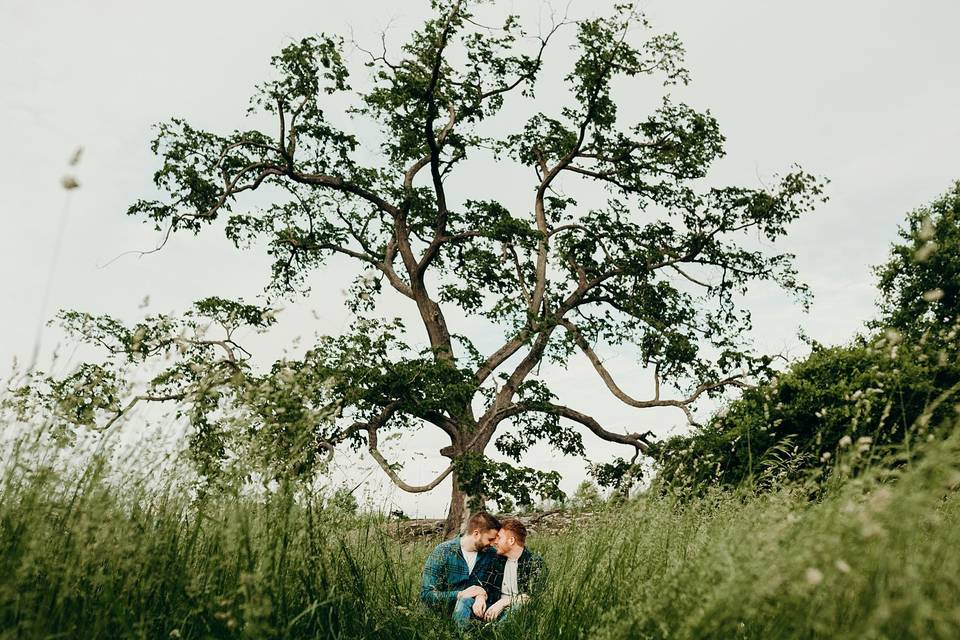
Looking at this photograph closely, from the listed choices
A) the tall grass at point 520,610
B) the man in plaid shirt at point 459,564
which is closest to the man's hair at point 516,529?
the man in plaid shirt at point 459,564

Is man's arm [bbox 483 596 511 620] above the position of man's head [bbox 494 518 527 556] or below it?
below

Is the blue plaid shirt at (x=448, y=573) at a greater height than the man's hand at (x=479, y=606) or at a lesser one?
greater

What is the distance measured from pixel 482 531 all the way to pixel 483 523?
0.19ft

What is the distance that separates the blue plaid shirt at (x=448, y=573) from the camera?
532 centimetres

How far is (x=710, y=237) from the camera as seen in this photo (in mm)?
15352

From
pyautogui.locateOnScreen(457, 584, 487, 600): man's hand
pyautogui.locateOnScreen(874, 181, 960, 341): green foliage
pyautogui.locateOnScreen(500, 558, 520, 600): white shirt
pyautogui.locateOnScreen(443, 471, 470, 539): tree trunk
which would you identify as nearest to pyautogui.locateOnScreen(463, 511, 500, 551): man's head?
pyautogui.locateOnScreen(500, 558, 520, 600): white shirt

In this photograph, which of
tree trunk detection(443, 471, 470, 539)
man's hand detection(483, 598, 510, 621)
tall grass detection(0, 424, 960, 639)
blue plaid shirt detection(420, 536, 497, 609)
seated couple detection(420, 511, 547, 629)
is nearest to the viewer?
tall grass detection(0, 424, 960, 639)

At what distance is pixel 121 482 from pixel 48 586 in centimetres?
75

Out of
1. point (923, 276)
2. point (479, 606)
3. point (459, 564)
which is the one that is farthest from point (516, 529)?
point (923, 276)

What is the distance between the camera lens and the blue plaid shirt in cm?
532

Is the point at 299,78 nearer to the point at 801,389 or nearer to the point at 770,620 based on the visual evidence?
the point at 801,389

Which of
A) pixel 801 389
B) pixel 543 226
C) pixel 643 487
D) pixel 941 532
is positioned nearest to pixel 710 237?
pixel 543 226

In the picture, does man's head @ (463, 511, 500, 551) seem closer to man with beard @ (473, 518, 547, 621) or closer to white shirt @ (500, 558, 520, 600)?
man with beard @ (473, 518, 547, 621)

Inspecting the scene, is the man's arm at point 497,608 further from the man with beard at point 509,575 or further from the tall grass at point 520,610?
the tall grass at point 520,610
